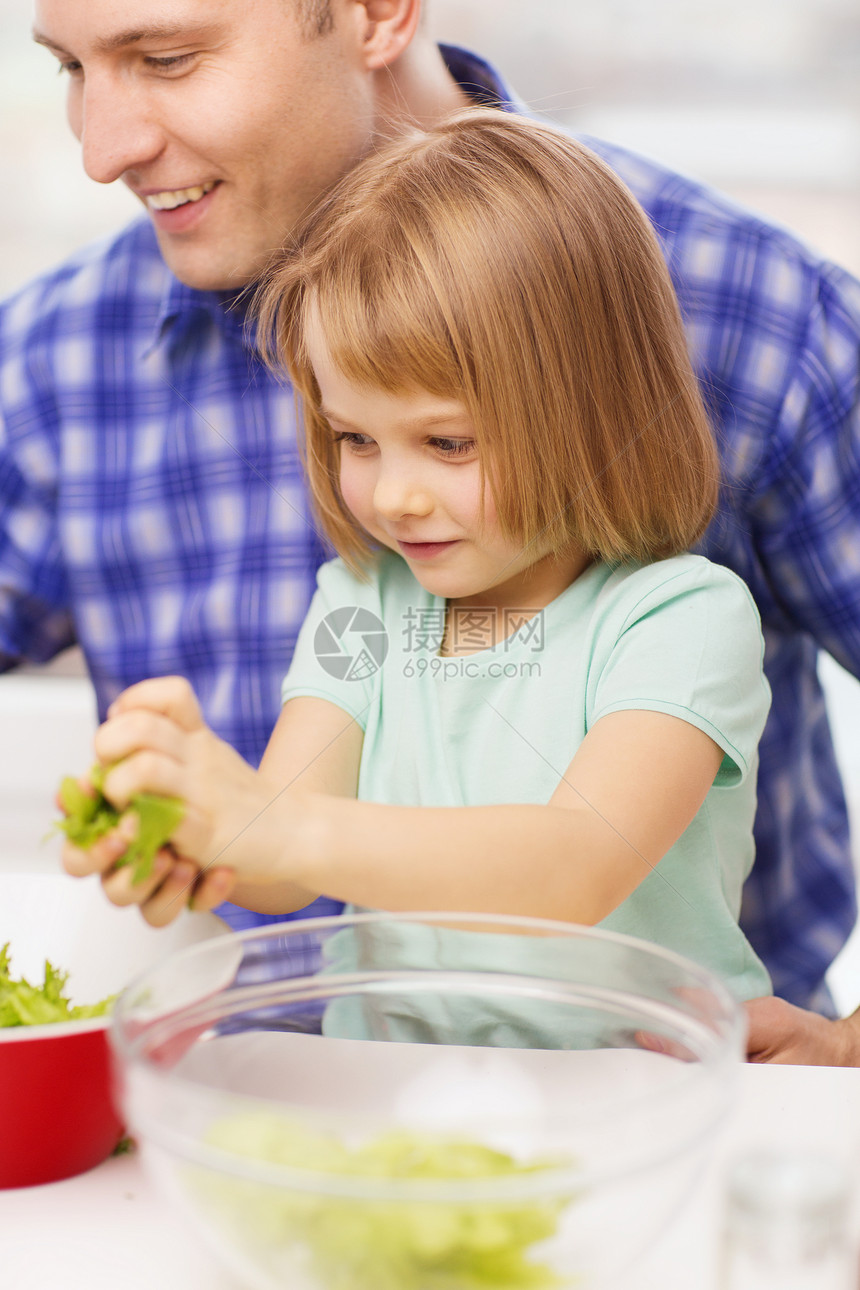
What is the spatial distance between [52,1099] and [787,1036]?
1.65 feet

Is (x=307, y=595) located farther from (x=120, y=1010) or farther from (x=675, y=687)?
(x=120, y=1010)

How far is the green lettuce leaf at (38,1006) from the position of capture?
49 cm

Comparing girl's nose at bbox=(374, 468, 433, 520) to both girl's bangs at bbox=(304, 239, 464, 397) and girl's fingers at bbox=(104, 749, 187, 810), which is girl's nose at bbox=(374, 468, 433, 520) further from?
girl's fingers at bbox=(104, 749, 187, 810)

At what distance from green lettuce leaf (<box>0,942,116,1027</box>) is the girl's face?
310mm

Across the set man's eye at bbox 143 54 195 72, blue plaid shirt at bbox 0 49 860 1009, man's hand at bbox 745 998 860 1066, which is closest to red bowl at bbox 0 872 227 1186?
man's hand at bbox 745 998 860 1066

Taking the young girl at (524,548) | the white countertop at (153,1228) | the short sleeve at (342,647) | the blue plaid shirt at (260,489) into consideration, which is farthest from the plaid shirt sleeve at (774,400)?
the white countertop at (153,1228)

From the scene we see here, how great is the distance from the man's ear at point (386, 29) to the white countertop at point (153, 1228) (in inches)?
30.7

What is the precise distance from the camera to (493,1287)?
1.12ft

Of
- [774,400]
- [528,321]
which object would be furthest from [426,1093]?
[774,400]

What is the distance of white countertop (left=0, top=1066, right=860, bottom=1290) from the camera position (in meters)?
0.42

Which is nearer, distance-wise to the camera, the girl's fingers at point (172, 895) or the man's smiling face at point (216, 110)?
the girl's fingers at point (172, 895)

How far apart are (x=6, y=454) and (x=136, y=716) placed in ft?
2.43

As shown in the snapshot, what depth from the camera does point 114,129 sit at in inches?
34.9

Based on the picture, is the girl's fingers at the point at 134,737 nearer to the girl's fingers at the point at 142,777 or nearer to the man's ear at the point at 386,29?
the girl's fingers at the point at 142,777
